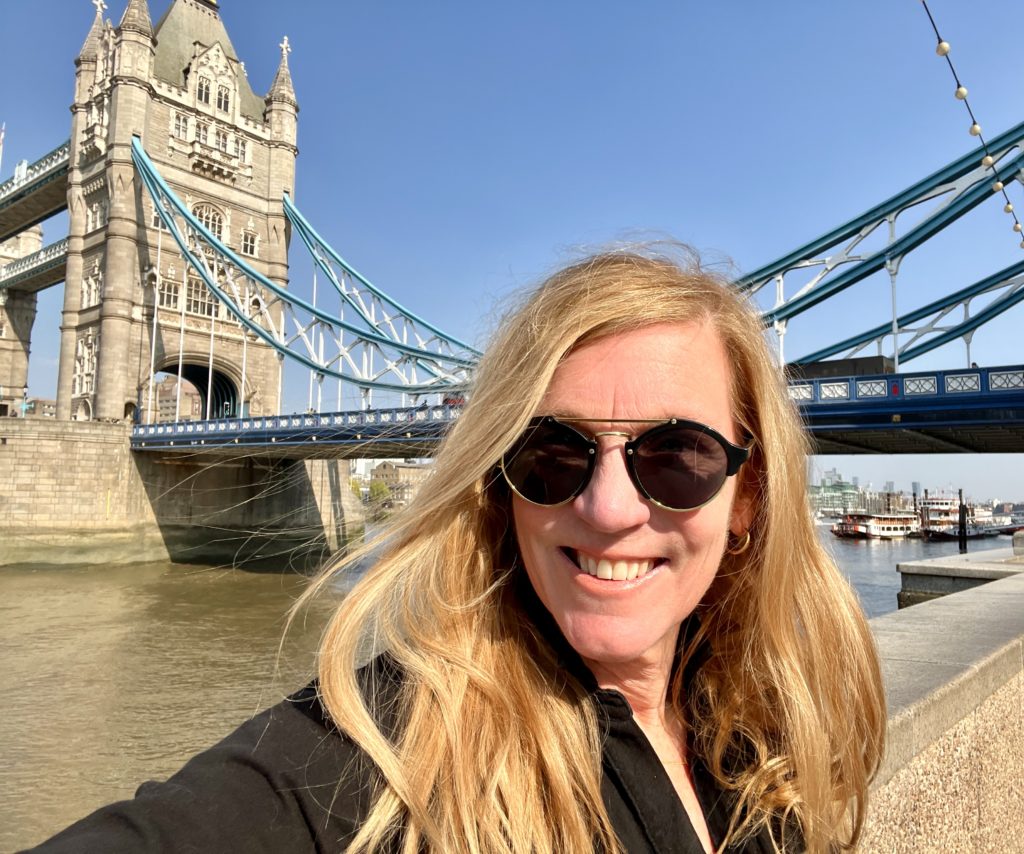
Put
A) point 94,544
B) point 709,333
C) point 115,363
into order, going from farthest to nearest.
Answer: point 115,363
point 94,544
point 709,333

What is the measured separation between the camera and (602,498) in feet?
3.17

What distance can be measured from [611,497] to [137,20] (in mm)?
32670

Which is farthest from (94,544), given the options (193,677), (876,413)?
(876,413)

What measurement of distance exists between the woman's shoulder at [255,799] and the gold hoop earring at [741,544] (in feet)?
2.48

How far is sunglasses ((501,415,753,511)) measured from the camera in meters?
0.99

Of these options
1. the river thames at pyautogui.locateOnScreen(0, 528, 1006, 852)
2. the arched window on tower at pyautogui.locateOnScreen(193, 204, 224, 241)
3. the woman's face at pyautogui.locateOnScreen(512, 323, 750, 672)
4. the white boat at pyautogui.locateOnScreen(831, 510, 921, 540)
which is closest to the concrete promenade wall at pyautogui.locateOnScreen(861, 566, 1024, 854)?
the river thames at pyautogui.locateOnScreen(0, 528, 1006, 852)

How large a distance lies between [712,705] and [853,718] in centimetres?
25

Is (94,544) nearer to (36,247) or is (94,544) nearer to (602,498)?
(602,498)

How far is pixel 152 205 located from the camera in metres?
26.3

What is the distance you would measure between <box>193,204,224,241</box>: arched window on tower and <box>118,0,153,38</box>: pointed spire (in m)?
6.39

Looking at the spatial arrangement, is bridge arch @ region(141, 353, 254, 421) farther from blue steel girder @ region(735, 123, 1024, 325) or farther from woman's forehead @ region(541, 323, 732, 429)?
woman's forehead @ region(541, 323, 732, 429)

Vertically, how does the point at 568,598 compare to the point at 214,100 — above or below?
below

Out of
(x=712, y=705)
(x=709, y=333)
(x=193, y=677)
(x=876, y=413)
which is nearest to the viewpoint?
(x=709, y=333)

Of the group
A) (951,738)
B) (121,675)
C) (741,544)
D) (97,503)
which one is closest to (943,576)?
(951,738)
